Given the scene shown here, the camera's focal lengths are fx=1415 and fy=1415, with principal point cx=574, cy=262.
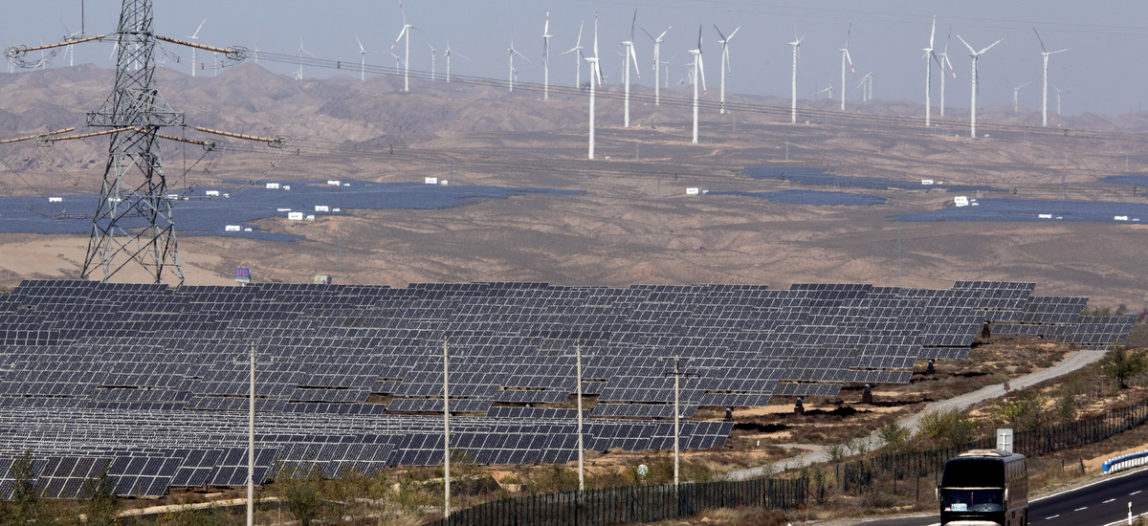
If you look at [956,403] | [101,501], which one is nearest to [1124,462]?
[956,403]

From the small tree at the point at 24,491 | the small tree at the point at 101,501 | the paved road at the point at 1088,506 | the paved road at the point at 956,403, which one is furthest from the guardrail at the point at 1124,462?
the small tree at the point at 24,491

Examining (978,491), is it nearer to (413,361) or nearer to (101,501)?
(101,501)

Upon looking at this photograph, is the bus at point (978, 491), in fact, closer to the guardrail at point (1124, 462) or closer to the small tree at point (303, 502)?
the small tree at point (303, 502)

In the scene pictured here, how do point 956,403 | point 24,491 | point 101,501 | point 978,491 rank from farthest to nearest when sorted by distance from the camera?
point 956,403, point 24,491, point 101,501, point 978,491

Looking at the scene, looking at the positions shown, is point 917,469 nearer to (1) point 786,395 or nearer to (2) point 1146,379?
(1) point 786,395

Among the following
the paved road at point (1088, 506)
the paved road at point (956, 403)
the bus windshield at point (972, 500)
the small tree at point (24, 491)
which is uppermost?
the bus windshield at point (972, 500)

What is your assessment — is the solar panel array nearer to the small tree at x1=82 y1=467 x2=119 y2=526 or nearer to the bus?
the small tree at x1=82 y1=467 x2=119 y2=526

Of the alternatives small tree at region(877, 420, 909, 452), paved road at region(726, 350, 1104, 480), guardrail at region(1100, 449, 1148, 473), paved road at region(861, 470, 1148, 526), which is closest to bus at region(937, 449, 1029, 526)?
paved road at region(861, 470, 1148, 526)
